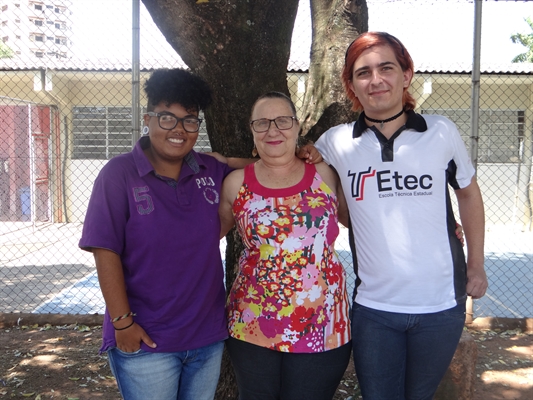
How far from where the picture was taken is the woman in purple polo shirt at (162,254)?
1938 mm

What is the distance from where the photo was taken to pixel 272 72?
2.90 m

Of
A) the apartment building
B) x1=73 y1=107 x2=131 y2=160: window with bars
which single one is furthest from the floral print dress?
x1=73 y1=107 x2=131 y2=160: window with bars

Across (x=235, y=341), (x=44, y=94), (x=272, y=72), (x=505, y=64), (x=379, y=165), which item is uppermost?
(x=505, y=64)

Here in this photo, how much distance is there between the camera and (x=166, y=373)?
2.03 m

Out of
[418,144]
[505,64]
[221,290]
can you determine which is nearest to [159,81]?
[221,290]

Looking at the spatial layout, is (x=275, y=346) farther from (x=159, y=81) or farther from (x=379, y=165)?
(x=159, y=81)

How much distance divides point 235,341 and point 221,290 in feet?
0.72

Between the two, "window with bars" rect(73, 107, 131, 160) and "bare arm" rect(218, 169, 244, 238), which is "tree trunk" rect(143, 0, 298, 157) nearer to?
"bare arm" rect(218, 169, 244, 238)

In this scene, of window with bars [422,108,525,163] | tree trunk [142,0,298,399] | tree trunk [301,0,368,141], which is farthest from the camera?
window with bars [422,108,525,163]

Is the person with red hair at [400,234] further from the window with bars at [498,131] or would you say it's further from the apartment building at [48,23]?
the window with bars at [498,131]

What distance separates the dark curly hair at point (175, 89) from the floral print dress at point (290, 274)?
0.43 m

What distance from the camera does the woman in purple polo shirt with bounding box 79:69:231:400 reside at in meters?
1.94

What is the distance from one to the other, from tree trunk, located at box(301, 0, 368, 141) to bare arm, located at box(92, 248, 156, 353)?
1.56 meters

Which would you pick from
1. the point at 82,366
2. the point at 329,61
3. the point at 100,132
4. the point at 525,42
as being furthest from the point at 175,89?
the point at 525,42
